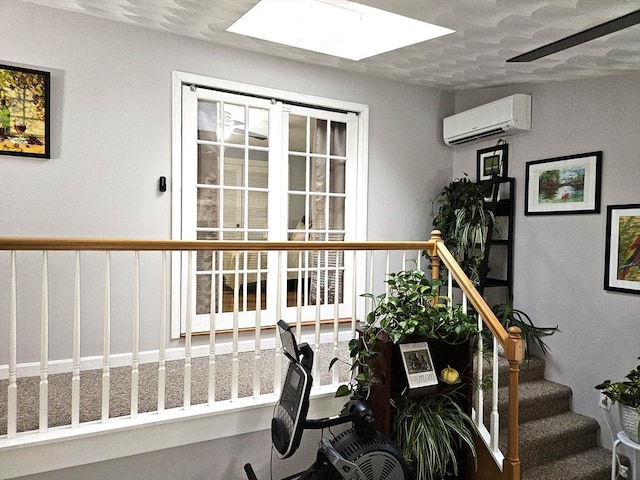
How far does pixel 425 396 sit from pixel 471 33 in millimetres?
2309

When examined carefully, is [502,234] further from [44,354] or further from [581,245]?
[44,354]

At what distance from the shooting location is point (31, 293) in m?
3.00

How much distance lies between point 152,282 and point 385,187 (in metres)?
2.24

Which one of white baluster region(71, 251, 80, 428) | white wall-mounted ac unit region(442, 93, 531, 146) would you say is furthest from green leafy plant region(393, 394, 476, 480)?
white wall-mounted ac unit region(442, 93, 531, 146)

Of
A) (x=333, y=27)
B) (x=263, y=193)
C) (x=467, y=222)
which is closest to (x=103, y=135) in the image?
(x=263, y=193)

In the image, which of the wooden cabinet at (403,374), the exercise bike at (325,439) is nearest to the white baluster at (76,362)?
the exercise bike at (325,439)

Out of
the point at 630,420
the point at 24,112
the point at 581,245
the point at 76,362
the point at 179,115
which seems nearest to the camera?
the point at 76,362

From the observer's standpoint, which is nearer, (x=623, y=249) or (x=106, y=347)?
(x=106, y=347)

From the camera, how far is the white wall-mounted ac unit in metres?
3.85

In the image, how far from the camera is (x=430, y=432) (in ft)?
8.43

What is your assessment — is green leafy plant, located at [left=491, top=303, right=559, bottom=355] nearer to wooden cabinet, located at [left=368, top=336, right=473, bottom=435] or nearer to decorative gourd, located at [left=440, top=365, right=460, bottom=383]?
wooden cabinet, located at [left=368, top=336, right=473, bottom=435]

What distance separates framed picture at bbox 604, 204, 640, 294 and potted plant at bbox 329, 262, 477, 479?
1.35 m

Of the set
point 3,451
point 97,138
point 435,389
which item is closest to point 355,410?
point 435,389

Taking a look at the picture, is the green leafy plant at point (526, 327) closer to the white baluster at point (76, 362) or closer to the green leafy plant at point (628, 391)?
the green leafy plant at point (628, 391)
